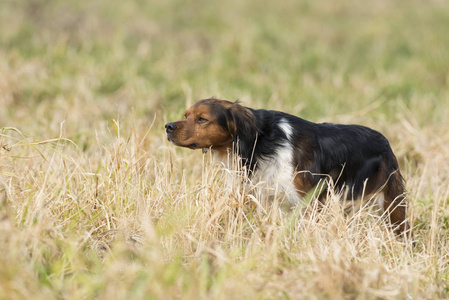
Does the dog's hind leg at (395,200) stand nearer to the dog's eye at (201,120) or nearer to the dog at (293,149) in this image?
the dog at (293,149)

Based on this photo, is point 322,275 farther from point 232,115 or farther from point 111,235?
point 232,115

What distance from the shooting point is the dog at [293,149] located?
11.6 feet

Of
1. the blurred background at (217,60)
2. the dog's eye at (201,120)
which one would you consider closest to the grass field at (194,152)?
the blurred background at (217,60)

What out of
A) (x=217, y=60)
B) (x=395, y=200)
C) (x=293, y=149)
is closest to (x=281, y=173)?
(x=293, y=149)

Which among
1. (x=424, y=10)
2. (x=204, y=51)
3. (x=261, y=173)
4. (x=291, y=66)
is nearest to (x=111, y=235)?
(x=261, y=173)

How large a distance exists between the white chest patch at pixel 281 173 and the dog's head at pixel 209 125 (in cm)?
25

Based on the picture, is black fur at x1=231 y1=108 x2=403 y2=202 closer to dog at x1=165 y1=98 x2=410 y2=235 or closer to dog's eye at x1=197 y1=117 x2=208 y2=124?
dog at x1=165 y1=98 x2=410 y2=235

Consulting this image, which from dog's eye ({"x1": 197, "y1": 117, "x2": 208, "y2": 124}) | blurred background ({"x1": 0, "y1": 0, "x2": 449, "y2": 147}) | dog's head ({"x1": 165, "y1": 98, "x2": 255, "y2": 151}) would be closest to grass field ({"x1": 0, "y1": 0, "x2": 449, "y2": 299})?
blurred background ({"x1": 0, "y1": 0, "x2": 449, "y2": 147})

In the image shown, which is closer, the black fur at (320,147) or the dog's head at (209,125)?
the dog's head at (209,125)

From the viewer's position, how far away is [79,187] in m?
3.57

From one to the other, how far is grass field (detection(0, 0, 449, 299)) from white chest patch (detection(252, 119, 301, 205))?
0.52ft

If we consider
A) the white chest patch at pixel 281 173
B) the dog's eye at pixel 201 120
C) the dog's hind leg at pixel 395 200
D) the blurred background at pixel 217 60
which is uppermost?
the blurred background at pixel 217 60

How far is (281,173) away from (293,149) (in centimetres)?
20

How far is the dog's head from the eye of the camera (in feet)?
11.4
